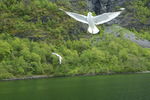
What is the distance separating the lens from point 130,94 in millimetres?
33656

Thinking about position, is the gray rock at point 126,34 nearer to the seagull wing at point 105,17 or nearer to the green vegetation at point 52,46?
the green vegetation at point 52,46

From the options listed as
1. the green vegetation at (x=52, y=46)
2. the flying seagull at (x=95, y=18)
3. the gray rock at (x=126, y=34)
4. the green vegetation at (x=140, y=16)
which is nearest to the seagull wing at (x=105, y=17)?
the flying seagull at (x=95, y=18)

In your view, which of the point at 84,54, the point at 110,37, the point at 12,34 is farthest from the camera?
the point at 110,37

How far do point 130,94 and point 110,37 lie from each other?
287 ft

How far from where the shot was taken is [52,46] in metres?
107

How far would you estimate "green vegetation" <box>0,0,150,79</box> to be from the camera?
91.4 meters

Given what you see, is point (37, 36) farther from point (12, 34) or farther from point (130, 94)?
point (130, 94)

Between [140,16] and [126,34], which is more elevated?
[140,16]

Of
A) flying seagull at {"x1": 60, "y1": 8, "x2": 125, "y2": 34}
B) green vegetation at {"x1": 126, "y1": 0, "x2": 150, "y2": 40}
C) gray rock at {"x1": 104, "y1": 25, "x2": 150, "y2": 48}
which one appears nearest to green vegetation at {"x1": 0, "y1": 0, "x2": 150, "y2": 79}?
gray rock at {"x1": 104, "y1": 25, "x2": 150, "y2": 48}

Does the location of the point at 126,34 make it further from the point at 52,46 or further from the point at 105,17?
the point at 105,17

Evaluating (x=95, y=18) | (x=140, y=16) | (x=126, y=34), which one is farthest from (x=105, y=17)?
(x=140, y=16)

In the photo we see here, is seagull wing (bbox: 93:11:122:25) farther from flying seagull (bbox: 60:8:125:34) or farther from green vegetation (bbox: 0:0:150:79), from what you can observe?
green vegetation (bbox: 0:0:150:79)

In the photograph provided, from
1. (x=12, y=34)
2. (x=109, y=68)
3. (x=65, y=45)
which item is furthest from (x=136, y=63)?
(x=12, y=34)

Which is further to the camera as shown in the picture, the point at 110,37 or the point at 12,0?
the point at 12,0
